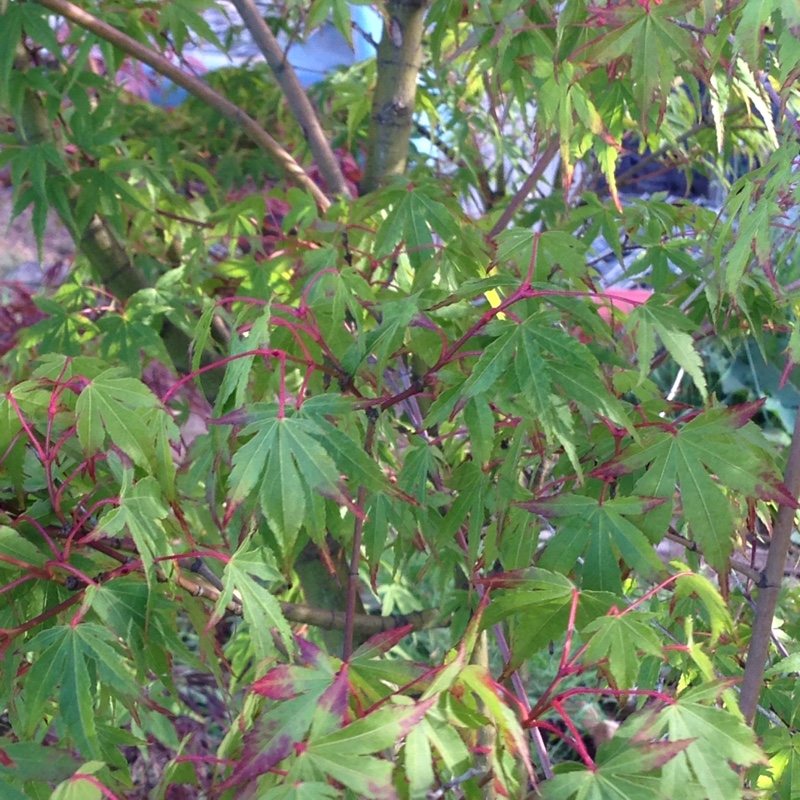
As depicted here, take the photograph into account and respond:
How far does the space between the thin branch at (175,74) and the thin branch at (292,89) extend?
0.11 feet

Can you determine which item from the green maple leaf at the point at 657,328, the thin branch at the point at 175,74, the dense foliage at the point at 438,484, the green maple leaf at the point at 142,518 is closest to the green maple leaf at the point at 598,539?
the dense foliage at the point at 438,484

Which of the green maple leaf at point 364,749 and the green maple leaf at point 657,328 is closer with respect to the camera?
the green maple leaf at point 364,749

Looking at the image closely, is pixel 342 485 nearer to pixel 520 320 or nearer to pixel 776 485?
pixel 520 320

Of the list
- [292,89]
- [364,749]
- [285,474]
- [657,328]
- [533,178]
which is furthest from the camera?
[292,89]

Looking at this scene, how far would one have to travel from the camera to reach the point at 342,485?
0.54 meters

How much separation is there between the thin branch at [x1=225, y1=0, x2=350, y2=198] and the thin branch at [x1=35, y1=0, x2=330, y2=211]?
0.03 metres

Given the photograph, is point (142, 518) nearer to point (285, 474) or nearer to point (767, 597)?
point (285, 474)

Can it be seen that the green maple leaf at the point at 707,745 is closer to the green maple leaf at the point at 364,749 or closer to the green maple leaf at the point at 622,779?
the green maple leaf at the point at 622,779

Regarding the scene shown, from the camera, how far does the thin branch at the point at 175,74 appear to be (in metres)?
0.95

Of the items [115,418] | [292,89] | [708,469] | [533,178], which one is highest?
[292,89]

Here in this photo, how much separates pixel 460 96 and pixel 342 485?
109 centimetres

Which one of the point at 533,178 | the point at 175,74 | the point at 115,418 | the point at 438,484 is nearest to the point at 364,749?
the point at 115,418

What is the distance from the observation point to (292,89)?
110cm

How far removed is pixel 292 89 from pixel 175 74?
16 centimetres
